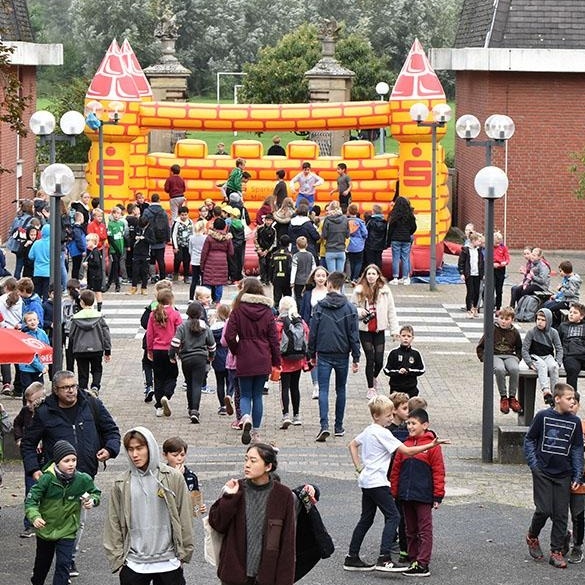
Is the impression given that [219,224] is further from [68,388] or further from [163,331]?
[68,388]

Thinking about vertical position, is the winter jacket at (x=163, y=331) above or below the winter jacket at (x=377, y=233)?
below

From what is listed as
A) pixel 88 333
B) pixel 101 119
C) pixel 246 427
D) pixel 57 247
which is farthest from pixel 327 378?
pixel 101 119

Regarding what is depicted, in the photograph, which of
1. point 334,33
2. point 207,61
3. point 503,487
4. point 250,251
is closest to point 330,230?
point 250,251

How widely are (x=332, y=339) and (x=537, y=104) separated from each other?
19651mm

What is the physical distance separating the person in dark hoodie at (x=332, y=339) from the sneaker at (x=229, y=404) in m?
1.40

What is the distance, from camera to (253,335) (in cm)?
1736

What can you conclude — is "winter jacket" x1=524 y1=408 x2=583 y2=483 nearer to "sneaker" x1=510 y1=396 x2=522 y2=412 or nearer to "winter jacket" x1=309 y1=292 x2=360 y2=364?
"winter jacket" x1=309 y1=292 x2=360 y2=364

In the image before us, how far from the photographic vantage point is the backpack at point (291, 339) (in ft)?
59.2

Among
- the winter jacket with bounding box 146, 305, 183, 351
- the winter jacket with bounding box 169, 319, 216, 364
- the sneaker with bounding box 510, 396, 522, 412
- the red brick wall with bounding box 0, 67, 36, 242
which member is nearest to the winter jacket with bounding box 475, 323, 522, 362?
the sneaker with bounding box 510, 396, 522, 412

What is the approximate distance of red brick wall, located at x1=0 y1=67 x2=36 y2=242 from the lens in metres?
36.8

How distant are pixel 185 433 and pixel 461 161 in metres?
24.4

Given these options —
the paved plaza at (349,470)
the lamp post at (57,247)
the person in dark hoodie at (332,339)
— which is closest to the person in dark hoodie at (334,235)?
the paved plaza at (349,470)

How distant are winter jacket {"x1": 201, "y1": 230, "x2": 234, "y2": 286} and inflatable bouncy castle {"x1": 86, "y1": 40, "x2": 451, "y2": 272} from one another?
674 cm

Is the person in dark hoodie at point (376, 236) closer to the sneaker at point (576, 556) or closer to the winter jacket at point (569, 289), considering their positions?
the winter jacket at point (569, 289)
